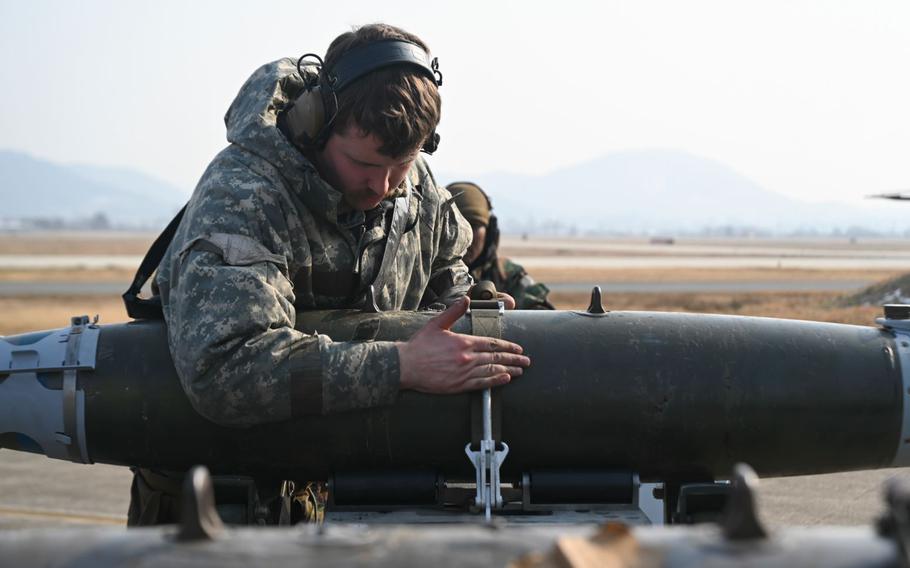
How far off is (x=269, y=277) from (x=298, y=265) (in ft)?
1.05

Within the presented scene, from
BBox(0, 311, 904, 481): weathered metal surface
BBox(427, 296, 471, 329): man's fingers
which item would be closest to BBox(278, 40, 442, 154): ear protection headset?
BBox(0, 311, 904, 481): weathered metal surface

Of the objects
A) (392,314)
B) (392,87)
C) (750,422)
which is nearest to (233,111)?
(392,87)

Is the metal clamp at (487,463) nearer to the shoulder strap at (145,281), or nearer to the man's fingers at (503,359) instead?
the man's fingers at (503,359)

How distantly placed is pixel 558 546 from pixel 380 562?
1.04 ft

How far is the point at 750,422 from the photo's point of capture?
3.91 metres

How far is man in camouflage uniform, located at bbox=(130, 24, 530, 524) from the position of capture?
11.8 feet

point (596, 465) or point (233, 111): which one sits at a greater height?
point (233, 111)

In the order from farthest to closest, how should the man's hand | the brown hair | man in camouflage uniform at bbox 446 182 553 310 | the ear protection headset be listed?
man in camouflage uniform at bbox 446 182 553 310 → the ear protection headset → the brown hair → the man's hand

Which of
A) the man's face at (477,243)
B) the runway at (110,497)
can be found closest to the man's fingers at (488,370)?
the runway at (110,497)

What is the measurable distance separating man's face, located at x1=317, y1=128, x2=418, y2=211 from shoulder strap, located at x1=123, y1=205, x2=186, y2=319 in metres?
0.61

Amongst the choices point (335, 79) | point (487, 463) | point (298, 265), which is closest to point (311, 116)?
point (335, 79)

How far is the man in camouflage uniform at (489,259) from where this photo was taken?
313 inches

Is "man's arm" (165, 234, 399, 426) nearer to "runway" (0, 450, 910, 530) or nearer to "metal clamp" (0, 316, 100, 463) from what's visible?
"metal clamp" (0, 316, 100, 463)

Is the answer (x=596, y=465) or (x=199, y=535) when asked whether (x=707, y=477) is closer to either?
(x=596, y=465)
